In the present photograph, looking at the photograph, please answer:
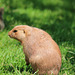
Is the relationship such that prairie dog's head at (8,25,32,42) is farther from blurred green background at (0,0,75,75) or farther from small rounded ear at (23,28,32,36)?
blurred green background at (0,0,75,75)

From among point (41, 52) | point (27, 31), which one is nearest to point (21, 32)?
point (27, 31)

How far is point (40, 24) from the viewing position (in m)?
7.50

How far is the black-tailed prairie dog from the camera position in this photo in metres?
3.81

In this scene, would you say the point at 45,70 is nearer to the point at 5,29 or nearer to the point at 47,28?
the point at 5,29

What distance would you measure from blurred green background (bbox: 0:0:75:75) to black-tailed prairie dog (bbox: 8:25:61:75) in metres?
0.40

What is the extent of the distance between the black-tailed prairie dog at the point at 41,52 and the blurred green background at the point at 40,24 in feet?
1.30

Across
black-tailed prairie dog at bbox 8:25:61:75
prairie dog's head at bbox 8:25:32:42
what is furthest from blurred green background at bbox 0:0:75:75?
prairie dog's head at bbox 8:25:32:42

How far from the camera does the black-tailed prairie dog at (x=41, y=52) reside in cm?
381

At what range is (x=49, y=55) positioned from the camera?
Result: 3.81m

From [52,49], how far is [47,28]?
3405 millimetres

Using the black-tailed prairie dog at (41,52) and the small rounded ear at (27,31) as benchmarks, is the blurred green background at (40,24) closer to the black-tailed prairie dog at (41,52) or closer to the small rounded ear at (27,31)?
the black-tailed prairie dog at (41,52)

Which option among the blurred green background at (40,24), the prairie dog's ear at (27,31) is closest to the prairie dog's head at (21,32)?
the prairie dog's ear at (27,31)

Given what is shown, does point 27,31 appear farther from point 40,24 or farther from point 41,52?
point 40,24

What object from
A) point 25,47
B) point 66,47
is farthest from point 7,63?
point 66,47
